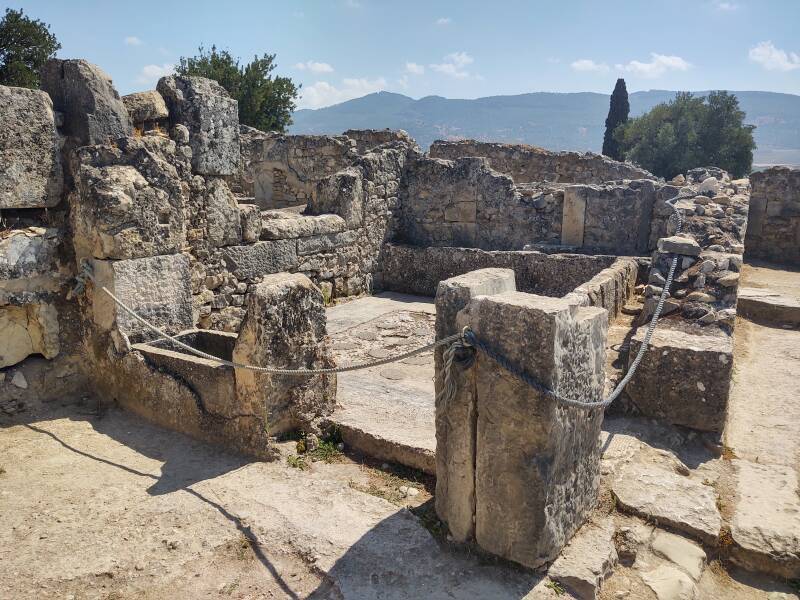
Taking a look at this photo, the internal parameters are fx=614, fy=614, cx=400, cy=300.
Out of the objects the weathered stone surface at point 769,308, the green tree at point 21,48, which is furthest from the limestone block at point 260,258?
the green tree at point 21,48

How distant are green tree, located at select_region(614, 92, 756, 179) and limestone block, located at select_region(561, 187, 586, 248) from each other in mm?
22004

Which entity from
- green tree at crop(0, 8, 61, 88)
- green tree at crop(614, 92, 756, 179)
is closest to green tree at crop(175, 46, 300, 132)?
green tree at crop(0, 8, 61, 88)

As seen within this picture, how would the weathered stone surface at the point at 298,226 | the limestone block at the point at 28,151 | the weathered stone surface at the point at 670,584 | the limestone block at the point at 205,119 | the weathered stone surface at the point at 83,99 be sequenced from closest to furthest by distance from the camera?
the weathered stone surface at the point at 670,584, the limestone block at the point at 28,151, the weathered stone surface at the point at 83,99, the limestone block at the point at 205,119, the weathered stone surface at the point at 298,226

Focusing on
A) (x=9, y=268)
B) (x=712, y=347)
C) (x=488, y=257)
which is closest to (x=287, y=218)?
(x=488, y=257)

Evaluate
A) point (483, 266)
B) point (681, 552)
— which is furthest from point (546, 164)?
point (681, 552)

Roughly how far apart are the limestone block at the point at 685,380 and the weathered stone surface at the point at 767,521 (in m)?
0.46

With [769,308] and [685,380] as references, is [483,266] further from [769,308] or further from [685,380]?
[685,380]

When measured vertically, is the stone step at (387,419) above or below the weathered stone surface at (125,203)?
below

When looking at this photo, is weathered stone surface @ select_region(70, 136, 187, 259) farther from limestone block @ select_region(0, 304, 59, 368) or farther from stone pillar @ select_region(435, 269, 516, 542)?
stone pillar @ select_region(435, 269, 516, 542)

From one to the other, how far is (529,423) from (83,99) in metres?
4.75

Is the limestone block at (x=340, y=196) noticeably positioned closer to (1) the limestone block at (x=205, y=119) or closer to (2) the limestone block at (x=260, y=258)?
(2) the limestone block at (x=260, y=258)

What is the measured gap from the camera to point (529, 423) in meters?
2.98

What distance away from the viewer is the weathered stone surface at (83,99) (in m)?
5.34

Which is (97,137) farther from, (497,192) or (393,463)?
(497,192)
